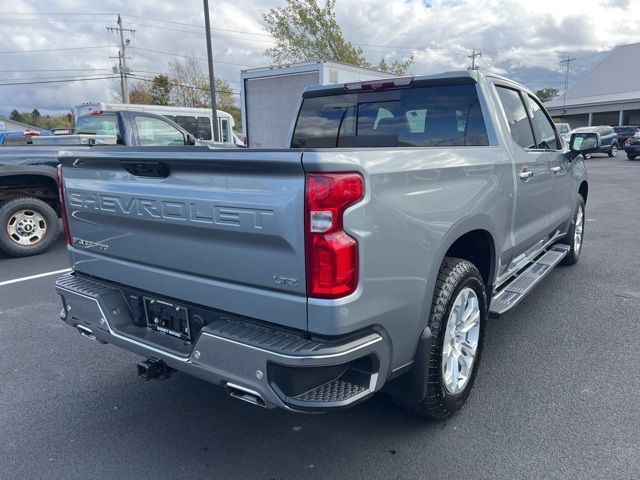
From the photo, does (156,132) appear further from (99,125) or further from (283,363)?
(283,363)

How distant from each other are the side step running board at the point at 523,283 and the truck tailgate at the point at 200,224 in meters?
1.87

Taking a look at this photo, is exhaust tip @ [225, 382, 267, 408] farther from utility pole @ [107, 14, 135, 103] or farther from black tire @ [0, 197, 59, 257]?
utility pole @ [107, 14, 135, 103]

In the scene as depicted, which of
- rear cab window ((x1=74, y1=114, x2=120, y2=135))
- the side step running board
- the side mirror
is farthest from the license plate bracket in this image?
rear cab window ((x1=74, y1=114, x2=120, y2=135))

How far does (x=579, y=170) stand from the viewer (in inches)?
226

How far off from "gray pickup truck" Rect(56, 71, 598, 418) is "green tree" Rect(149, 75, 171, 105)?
1695 inches

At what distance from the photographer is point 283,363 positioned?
2.05 m

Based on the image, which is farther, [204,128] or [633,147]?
[633,147]

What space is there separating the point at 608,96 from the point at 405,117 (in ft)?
163

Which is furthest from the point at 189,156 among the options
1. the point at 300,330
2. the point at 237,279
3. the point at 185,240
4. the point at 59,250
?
the point at 59,250

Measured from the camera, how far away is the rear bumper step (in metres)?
2.08

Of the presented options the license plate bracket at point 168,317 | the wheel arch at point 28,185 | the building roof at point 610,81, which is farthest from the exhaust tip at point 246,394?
the building roof at point 610,81

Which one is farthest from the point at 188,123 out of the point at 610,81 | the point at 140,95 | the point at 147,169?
the point at 610,81

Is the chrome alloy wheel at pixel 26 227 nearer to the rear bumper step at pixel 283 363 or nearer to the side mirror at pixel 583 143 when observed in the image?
the rear bumper step at pixel 283 363

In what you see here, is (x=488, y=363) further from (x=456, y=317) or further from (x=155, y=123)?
(x=155, y=123)
